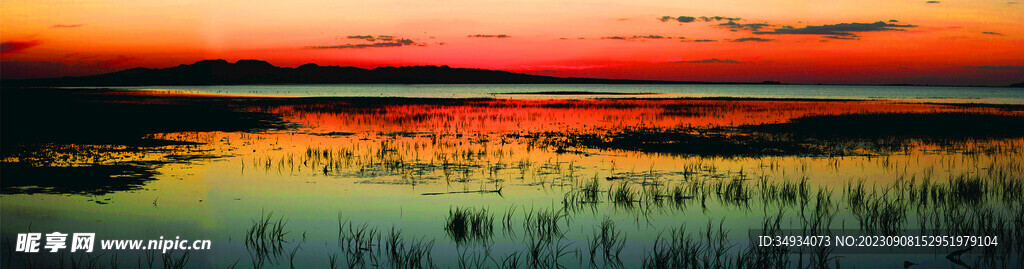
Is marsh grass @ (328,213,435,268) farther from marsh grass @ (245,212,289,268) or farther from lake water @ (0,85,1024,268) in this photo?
marsh grass @ (245,212,289,268)

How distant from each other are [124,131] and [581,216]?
22654 millimetres

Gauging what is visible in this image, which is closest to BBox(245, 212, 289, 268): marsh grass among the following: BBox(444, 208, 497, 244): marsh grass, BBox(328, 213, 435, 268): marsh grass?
BBox(328, 213, 435, 268): marsh grass

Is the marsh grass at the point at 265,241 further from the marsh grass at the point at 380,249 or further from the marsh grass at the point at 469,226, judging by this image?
the marsh grass at the point at 469,226

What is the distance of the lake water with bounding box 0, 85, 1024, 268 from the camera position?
9.22 m

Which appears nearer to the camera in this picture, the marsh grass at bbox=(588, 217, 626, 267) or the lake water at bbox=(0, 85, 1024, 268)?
the marsh grass at bbox=(588, 217, 626, 267)

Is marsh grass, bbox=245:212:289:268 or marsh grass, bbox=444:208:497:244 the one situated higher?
marsh grass, bbox=444:208:497:244

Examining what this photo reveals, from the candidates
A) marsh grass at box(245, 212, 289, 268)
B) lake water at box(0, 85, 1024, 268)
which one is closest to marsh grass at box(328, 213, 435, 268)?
lake water at box(0, 85, 1024, 268)

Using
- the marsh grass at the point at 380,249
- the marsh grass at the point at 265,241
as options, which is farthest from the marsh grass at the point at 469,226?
the marsh grass at the point at 265,241

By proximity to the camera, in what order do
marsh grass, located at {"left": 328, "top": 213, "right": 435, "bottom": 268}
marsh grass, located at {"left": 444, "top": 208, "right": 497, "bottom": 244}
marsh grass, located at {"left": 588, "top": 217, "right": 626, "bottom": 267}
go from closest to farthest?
marsh grass, located at {"left": 328, "top": 213, "right": 435, "bottom": 268}
marsh grass, located at {"left": 588, "top": 217, "right": 626, "bottom": 267}
marsh grass, located at {"left": 444, "top": 208, "right": 497, "bottom": 244}

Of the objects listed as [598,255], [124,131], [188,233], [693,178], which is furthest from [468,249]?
[124,131]

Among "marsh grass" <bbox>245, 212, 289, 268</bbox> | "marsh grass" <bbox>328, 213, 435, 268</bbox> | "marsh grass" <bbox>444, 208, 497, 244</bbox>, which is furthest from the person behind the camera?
"marsh grass" <bbox>444, 208, 497, 244</bbox>

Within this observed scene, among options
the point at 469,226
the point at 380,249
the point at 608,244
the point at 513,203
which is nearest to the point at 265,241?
the point at 380,249

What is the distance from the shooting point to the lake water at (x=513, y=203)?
922cm

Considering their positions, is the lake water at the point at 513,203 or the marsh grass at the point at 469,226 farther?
the marsh grass at the point at 469,226
